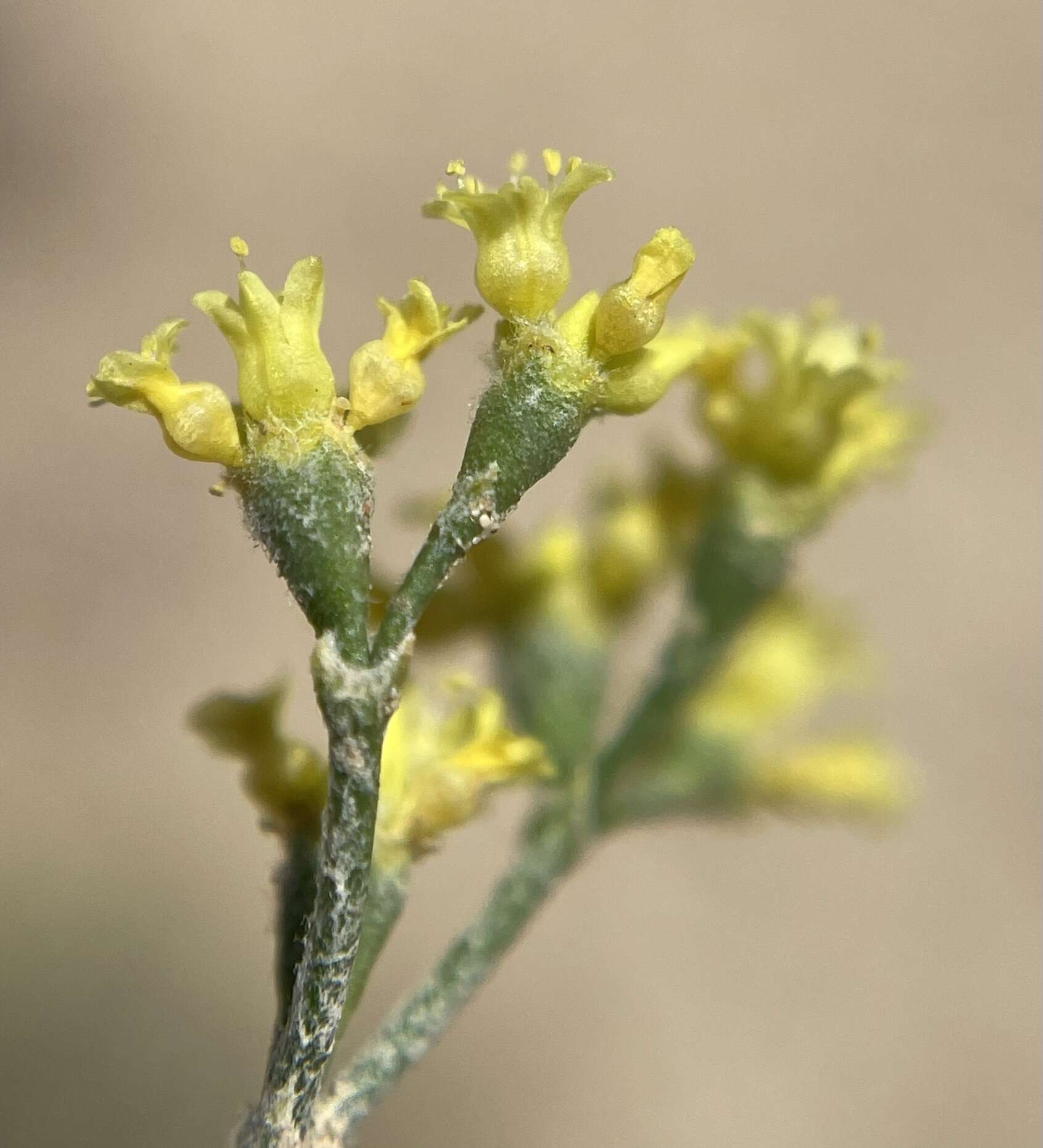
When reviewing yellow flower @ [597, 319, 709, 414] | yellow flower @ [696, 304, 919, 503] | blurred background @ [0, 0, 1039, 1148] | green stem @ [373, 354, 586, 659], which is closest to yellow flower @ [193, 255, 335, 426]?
green stem @ [373, 354, 586, 659]

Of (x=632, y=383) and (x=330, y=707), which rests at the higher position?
(x=632, y=383)

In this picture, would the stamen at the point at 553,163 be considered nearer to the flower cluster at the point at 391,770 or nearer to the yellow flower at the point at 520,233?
the yellow flower at the point at 520,233

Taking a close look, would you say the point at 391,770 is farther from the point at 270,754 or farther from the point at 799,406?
the point at 799,406

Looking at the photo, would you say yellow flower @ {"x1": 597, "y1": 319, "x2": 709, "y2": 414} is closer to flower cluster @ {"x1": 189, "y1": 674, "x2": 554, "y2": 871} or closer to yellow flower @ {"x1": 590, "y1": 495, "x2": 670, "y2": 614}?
flower cluster @ {"x1": 189, "y1": 674, "x2": 554, "y2": 871}

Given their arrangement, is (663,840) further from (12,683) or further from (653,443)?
(653,443)

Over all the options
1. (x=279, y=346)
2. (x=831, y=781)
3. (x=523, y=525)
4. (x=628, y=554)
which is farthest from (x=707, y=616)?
(x=523, y=525)
